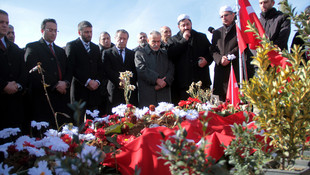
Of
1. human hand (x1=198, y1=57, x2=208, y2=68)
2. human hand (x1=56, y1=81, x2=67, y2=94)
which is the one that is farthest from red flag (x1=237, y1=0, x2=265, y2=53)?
human hand (x1=56, y1=81, x2=67, y2=94)

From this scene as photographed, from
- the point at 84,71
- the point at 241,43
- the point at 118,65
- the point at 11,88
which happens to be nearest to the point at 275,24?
the point at 241,43

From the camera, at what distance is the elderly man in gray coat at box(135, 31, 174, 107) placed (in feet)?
16.7

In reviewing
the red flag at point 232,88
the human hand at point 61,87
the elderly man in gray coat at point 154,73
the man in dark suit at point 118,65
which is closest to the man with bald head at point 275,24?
the red flag at point 232,88

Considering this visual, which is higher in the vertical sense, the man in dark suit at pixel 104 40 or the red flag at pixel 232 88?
the man in dark suit at pixel 104 40

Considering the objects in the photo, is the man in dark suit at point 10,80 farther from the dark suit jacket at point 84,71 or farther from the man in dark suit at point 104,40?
the man in dark suit at point 104,40

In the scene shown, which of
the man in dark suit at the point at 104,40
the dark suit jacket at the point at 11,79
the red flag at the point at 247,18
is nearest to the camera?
the dark suit jacket at the point at 11,79

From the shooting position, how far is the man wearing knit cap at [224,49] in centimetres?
506

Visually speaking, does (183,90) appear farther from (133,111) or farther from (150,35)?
(133,111)

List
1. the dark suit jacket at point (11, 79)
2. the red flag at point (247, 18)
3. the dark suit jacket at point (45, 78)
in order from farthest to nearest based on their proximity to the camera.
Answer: the red flag at point (247, 18)
the dark suit jacket at point (45, 78)
the dark suit jacket at point (11, 79)

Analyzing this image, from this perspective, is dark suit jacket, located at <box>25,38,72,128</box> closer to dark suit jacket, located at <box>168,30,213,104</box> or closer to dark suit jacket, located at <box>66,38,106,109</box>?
dark suit jacket, located at <box>66,38,106,109</box>

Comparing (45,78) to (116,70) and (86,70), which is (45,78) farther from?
(116,70)

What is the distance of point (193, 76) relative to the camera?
530cm

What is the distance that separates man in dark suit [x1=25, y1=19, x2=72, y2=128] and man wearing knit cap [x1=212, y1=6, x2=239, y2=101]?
2706mm

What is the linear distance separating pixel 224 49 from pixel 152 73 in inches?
57.7
